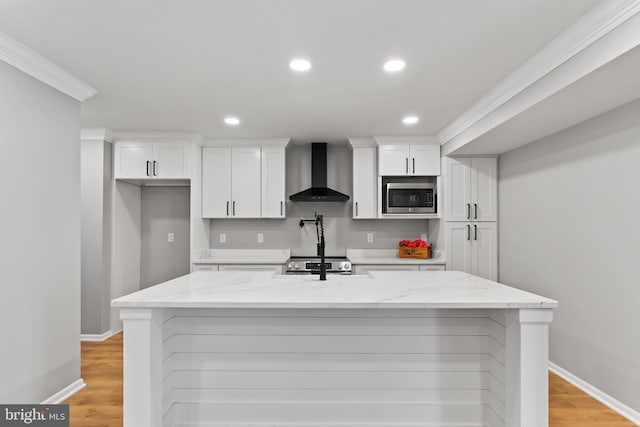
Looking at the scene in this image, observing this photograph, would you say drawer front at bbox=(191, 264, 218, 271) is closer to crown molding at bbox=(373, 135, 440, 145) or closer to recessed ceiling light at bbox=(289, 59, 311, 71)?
crown molding at bbox=(373, 135, 440, 145)

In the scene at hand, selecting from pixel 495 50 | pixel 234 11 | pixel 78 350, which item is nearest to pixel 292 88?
pixel 234 11

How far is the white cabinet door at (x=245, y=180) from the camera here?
15.5ft

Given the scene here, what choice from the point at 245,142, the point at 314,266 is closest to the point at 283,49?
the point at 245,142

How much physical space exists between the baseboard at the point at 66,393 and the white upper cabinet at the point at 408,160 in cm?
353

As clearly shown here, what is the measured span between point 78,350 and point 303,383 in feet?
6.46

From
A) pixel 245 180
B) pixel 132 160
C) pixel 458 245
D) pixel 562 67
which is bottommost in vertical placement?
pixel 458 245

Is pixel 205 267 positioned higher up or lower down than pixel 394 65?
lower down

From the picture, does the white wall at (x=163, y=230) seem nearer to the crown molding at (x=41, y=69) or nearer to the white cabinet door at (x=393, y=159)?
the crown molding at (x=41, y=69)

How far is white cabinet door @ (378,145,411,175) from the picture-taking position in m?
4.60

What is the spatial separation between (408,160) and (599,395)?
9.28 ft

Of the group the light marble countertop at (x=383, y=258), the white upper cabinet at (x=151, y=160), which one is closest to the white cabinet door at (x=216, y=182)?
the white upper cabinet at (x=151, y=160)

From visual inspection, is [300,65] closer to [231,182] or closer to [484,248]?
[231,182]

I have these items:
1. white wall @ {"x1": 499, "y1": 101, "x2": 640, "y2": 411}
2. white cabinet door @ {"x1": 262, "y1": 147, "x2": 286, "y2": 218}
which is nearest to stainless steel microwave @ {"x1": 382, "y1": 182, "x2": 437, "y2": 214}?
white wall @ {"x1": 499, "y1": 101, "x2": 640, "y2": 411}

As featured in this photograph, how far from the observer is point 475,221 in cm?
452
